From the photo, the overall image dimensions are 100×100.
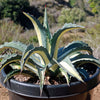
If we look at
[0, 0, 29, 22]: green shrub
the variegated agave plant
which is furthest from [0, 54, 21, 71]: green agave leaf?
[0, 0, 29, 22]: green shrub

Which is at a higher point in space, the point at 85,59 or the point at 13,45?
the point at 13,45

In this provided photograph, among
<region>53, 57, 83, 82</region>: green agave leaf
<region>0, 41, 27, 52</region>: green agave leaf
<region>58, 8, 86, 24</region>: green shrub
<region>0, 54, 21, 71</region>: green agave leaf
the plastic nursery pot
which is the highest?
<region>0, 41, 27, 52</region>: green agave leaf

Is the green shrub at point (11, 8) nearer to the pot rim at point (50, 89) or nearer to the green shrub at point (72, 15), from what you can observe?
the green shrub at point (72, 15)

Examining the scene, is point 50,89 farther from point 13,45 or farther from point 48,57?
point 13,45

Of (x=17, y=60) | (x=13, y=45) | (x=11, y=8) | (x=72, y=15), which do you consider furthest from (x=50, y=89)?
(x=11, y=8)

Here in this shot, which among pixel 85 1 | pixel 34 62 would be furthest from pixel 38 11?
pixel 34 62

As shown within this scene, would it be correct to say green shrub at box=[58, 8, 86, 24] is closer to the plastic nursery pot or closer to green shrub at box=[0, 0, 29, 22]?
green shrub at box=[0, 0, 29, 22]

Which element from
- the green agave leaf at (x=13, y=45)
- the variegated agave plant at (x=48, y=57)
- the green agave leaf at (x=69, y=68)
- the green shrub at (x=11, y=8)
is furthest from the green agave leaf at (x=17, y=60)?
the green shrub at (x=11, y=8)

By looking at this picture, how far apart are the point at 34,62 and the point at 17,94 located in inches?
10.1

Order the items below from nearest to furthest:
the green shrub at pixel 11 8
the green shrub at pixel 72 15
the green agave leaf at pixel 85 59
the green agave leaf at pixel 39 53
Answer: the green agave leaf at pixel 39 53 < the green agave leaf at pixel 85 59 < the green shrub at pixel 72 15 < the green shrub at pixel 11 8

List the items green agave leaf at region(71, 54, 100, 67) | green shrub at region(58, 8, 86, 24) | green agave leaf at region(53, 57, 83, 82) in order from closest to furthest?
1. green agave leaf at region(53, 57, 83, 82)
2. green agave leaf at region(71, 54, 100, 67)
3. green shrub at region(58, 8, 86, 24)

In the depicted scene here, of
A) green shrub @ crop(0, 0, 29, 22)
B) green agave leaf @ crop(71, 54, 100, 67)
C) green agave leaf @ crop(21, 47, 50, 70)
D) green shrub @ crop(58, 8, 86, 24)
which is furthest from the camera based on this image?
green shrub @ crop(0, 0, 29, 22)

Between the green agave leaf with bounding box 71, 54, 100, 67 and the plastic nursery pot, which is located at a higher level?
the green agave leaf with bounding box 71, 54, 100, 67

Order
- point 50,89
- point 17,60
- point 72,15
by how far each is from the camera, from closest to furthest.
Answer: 1. point 50,89
2. point 17,60
3. point 72,15
